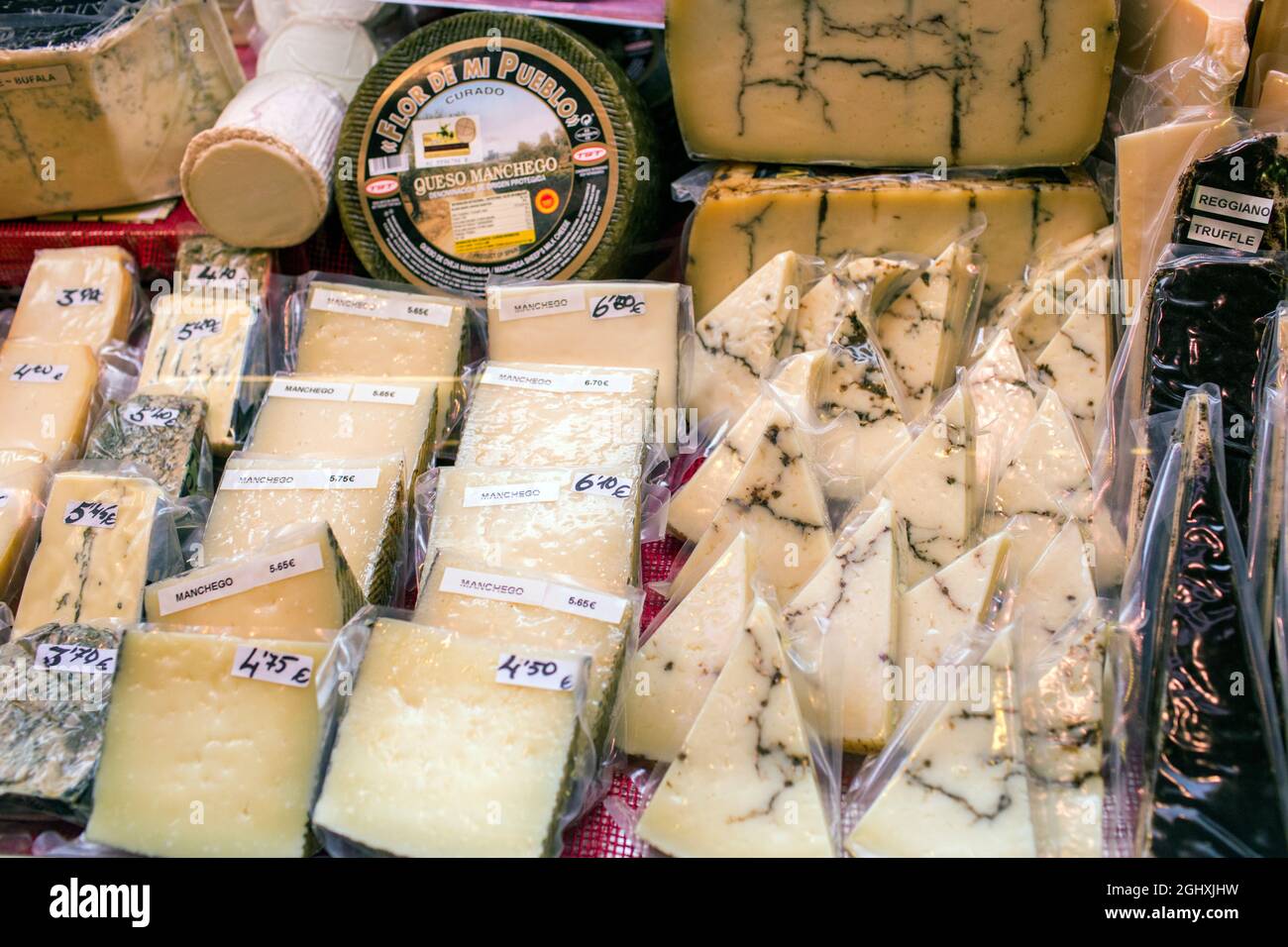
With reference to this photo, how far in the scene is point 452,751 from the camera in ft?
4.36

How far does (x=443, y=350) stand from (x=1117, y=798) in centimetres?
138

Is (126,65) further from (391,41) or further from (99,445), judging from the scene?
(99,445)

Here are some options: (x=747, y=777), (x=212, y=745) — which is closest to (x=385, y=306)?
(x=212, y=745)

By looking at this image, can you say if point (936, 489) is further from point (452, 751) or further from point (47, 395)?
point (47, 395)

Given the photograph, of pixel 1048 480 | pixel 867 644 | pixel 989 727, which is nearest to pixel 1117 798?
pixel 989 727

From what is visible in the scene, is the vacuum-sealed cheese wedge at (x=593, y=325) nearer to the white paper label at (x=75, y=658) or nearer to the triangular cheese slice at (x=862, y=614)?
the triangular cheese slice at (x=862, y=614)

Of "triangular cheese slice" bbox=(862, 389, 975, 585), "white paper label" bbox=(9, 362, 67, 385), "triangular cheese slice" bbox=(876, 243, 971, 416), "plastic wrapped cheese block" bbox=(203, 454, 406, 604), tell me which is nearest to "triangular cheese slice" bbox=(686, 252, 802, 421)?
"triangular cheese slice" bbox=(876, 243, 971, 416)

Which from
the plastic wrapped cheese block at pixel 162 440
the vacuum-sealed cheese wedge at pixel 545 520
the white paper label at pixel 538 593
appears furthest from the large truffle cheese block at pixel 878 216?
the plastic wrapped cheese block at pixel 162 440

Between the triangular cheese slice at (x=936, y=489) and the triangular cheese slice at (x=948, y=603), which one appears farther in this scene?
the triangular cheese slice at (x=936, y=489)

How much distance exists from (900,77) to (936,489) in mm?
825

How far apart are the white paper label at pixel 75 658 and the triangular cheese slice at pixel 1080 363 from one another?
1527 mm

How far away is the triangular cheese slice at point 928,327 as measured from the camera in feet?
6.40

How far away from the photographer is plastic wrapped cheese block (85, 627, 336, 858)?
1.34 m
